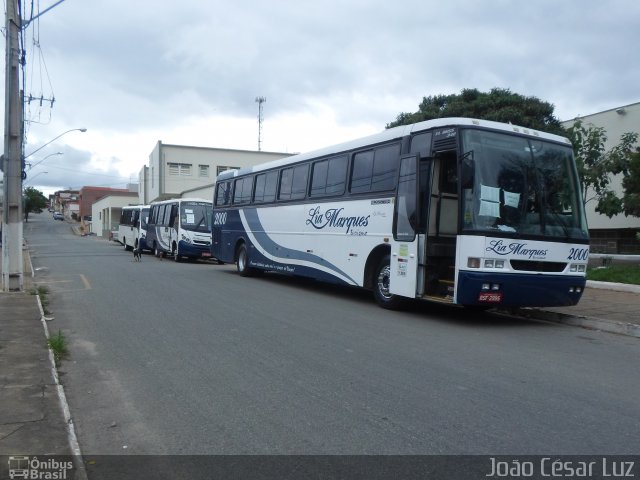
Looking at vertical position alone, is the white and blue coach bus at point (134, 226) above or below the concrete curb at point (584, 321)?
above

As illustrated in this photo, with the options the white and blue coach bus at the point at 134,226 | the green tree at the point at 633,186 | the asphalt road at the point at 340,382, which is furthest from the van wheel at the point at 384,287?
the white and blue coach bus at the point at 134,226

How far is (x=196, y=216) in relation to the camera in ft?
84.6

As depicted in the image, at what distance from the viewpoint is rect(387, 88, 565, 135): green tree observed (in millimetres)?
21547

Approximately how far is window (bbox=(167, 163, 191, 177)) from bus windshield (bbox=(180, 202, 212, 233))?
26.8 meters

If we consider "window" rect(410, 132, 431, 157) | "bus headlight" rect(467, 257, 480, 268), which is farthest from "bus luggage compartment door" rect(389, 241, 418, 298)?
"window" rect(410, 132, 431, 157)

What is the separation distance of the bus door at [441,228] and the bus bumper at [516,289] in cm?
90

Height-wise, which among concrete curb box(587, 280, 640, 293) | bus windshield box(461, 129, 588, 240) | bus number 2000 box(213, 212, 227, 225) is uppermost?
bus windshield box(461, 129, 588, 240)

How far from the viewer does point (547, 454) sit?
4.17 m

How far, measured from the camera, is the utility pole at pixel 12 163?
42.2ft

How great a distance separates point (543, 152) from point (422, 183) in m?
2.16

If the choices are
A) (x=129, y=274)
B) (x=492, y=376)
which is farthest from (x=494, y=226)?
(x=129, y=274)

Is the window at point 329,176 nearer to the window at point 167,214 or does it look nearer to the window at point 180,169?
the window at point 167,214

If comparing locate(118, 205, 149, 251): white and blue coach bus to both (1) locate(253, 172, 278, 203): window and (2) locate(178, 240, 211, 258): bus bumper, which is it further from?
(1) locate(253, 172, 278, 203): window

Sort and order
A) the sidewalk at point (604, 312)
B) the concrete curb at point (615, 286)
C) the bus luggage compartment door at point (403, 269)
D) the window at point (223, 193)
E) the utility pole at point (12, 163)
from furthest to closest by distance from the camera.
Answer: the window at point (223, 193), the concrete curb at point (615, 286), the utility pole at point (12, 163), the bus luggage compartment door at point (403, 269), the sidewalk at point (604, 312)
